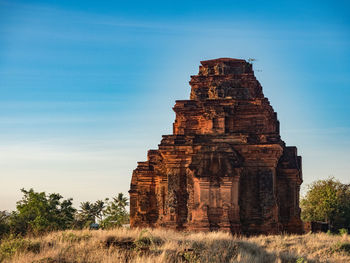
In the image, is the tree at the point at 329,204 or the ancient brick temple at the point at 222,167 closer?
the ancient brick temple at the point at 222,167

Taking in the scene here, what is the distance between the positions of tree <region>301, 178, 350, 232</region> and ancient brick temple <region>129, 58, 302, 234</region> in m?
19.4

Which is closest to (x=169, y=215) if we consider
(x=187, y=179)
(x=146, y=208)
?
(x=187, y=179)

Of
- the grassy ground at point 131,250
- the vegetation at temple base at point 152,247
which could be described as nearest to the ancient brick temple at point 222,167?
the vegetation at temple base at point 152,247

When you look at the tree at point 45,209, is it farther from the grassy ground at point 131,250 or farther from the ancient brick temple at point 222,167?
the grassy ground at point 131,250

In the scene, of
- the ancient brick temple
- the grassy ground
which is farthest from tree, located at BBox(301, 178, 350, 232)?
the grassy ground

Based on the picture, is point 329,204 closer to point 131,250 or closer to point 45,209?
point 45,209

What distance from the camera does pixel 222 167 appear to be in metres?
20.4

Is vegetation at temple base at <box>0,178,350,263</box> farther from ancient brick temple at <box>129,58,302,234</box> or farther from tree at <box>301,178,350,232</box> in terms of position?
tree at <box>301,178,350,232</box>

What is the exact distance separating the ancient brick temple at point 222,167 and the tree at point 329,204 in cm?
1945

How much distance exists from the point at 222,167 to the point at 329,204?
82.4 feet

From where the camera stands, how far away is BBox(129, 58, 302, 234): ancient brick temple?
20328mm

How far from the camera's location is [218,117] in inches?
894

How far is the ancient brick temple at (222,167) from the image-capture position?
2033cm

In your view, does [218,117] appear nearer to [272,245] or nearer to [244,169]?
[244,169]
